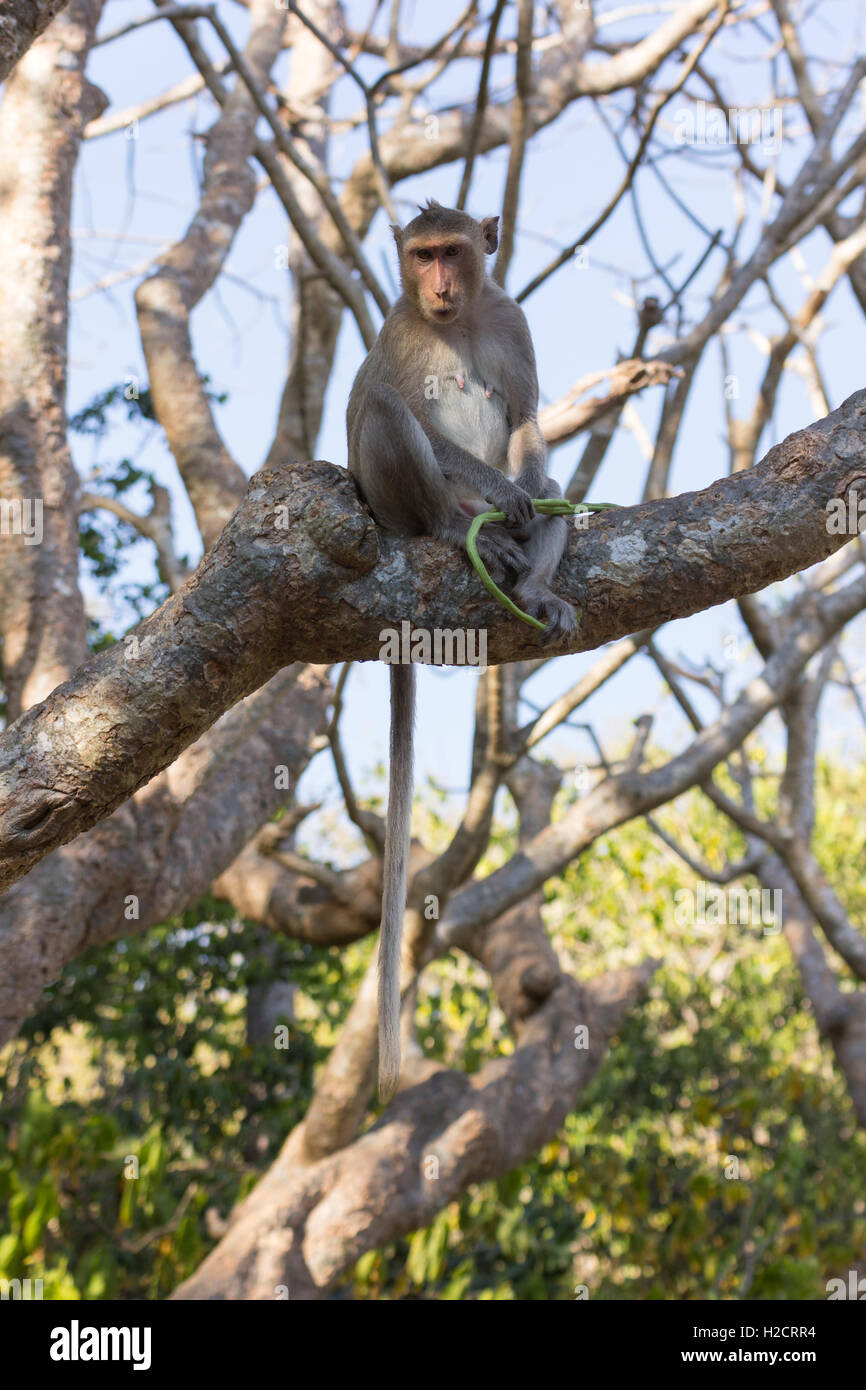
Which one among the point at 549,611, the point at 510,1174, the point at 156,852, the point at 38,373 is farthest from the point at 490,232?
the point at 510,1174

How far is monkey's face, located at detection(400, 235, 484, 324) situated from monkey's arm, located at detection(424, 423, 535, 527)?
369 mm

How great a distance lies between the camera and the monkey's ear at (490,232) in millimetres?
3688

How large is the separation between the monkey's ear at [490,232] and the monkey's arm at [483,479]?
0.74m

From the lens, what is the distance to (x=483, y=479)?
3.14m

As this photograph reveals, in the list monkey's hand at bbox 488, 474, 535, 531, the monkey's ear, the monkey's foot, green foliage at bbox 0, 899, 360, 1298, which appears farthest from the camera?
green foliage at bbox 0, 899, 360, 1298

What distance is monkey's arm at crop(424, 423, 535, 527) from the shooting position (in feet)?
9.71

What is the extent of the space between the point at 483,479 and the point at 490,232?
3.38ft

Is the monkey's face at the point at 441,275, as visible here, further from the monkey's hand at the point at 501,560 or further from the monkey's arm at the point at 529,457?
the monkey's hand at the point at 501,560

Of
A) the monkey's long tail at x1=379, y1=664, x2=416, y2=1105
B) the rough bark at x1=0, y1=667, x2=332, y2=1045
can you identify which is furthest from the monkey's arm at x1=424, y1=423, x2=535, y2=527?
the rough bark at x1=0, y1=667, x2=332, y2=1045

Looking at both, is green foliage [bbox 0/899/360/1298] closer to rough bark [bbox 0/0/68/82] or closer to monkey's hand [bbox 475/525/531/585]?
monkey's hand [bbox 475/525/531/585]

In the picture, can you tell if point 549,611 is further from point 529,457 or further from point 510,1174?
point 510,1174

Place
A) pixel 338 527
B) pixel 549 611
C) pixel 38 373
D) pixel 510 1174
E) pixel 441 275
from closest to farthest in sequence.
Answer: pixel 338 527 < pixel 549 611 < pixel 441 275 < pixel 38 373 < pixel 510 1174

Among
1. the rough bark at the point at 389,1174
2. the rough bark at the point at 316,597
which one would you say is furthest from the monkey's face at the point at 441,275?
the rough bark at the point at 389,1174

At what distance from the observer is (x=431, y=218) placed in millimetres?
3529
